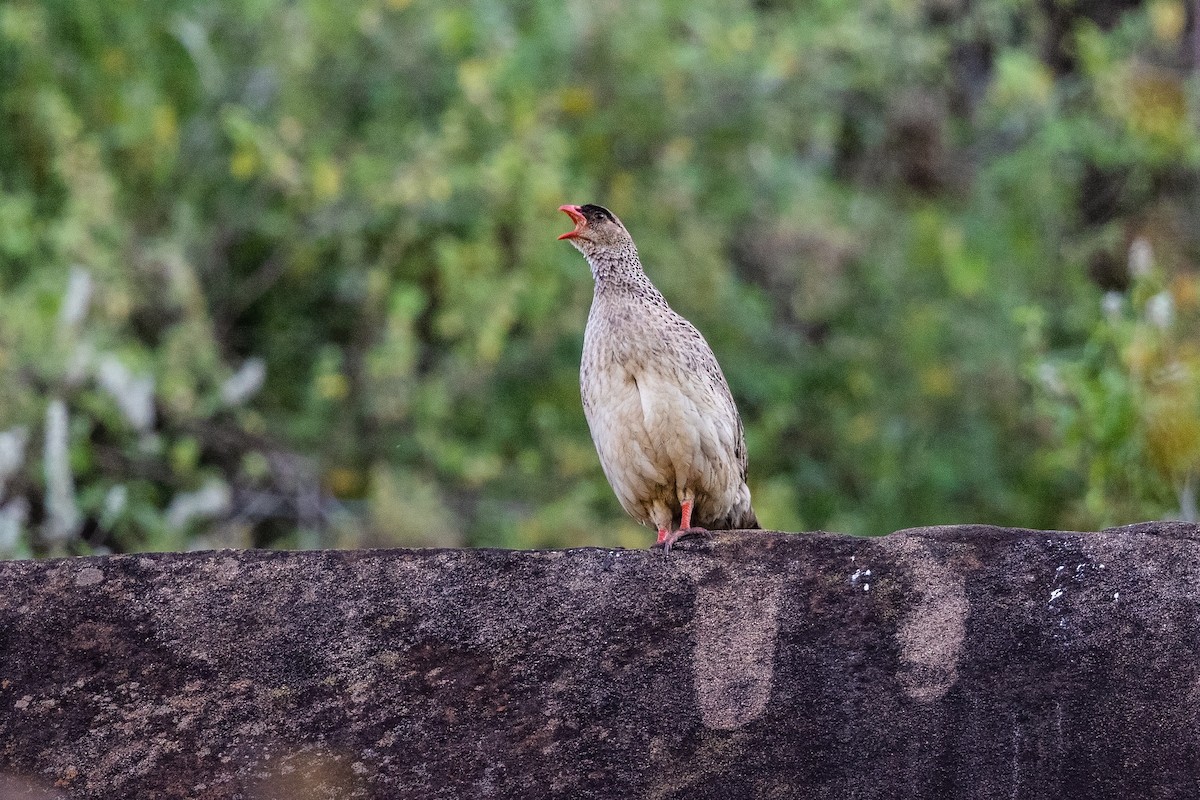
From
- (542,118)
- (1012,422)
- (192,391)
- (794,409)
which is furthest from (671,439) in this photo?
(1012,422)

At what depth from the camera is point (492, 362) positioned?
8.41 m

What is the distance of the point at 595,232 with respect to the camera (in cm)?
482

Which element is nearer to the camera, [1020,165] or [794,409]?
[794,409]

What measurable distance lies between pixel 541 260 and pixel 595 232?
349cm

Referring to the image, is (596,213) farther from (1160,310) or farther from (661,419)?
(1160,310)

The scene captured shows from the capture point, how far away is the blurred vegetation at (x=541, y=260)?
23.1 feet

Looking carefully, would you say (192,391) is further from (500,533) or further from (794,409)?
(794,409)

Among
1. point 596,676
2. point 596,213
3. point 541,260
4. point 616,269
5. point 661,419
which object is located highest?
point 541,260

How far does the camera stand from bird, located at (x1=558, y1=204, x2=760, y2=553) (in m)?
4.21

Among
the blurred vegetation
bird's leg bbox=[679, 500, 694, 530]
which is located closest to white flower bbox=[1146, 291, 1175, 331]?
the blurred vegetation

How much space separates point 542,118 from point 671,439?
15.9 feet

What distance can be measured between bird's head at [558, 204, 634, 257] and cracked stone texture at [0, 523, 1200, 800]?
6.33 ft

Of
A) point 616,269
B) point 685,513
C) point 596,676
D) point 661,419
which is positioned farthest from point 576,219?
point 596,676

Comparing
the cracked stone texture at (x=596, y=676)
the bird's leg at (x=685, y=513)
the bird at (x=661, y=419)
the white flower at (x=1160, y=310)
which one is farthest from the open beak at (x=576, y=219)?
the white flower at (x=1160, y=310)
